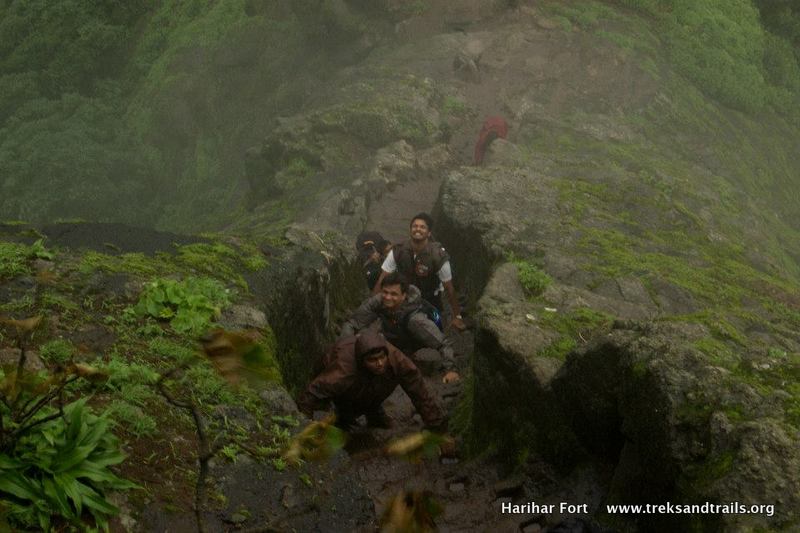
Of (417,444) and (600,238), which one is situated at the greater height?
(417,444)

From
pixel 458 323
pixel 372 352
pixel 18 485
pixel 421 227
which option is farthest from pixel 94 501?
pixel 458 323

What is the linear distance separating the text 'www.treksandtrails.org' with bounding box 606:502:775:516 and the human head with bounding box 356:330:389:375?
282 centimetres

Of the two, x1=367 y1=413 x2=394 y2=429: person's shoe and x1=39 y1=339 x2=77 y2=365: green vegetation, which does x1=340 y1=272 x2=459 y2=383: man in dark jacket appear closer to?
x1=367 y1=413 x2=394 y2=429: person's shoe

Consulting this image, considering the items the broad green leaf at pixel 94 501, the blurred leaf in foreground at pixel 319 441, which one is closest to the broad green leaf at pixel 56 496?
the broad green leaf at pixel 94 501

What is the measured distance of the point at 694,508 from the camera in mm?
4707

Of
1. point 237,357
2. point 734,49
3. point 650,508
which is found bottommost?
point 734,49

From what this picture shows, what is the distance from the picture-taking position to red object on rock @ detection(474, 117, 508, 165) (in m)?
17.4

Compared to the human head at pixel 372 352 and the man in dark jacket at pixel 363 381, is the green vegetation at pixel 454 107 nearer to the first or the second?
the man in dark jacket at pixel 363 381

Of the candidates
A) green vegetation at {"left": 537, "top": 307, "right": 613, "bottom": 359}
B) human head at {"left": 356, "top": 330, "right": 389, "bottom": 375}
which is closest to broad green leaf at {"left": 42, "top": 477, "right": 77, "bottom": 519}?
human head at {"left": 356, "top": 330, "right": 389, "bottom": 375}

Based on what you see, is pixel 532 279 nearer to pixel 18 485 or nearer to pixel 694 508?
pixel 694 508

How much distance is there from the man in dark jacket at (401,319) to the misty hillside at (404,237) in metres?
0.67

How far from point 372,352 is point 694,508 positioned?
3646 mm

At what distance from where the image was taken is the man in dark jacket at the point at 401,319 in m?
9.45

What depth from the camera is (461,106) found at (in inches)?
805
